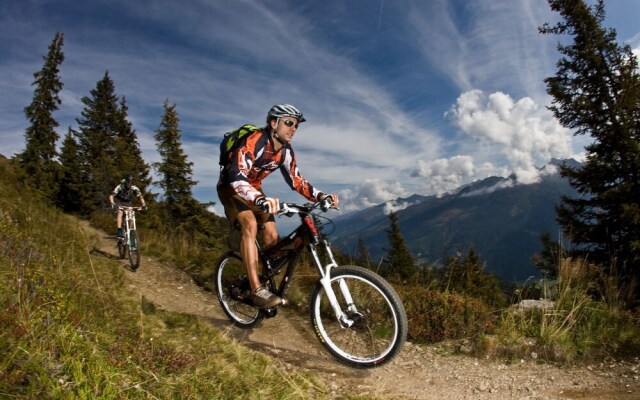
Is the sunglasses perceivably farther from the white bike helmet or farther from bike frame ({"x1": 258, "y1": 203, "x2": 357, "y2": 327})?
bike frame ({"x1": 258, "y1": 203, "x2": 357, "y2": 327})

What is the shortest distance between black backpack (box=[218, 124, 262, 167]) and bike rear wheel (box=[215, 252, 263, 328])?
182 cm

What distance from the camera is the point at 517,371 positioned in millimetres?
4477

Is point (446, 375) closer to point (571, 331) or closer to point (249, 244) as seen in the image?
point (571, 331)

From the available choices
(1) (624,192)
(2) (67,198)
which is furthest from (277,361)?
(2) (67,198)

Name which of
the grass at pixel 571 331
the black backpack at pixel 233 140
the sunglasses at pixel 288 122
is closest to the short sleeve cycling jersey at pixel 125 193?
the black backpack at pixel 233 140

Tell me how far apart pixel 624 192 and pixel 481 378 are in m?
18.5

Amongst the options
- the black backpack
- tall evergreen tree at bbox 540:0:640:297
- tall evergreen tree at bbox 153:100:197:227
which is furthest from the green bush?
tall evergreen tree at bbox 153:100:197:227

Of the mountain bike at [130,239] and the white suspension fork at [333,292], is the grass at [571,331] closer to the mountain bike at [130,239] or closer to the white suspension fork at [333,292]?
the white suspension fork at [333,292]

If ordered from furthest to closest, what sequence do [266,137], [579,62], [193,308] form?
1. [579,62]
2. [193,308]
3. [266,137]

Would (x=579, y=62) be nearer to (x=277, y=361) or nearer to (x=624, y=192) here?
(x=624, y=192)

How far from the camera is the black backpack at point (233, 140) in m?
5.12

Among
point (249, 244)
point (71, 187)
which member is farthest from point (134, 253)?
point (71, 187)

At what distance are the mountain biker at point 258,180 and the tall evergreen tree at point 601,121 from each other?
17214mm

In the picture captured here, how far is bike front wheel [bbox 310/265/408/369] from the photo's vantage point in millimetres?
4066
